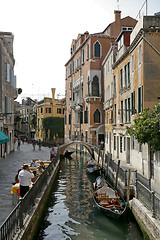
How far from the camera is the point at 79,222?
388 inches

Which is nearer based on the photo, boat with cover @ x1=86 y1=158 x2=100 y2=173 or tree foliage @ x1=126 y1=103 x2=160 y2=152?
tree foliage @ x1=126 y1=103 x2=160 y2=152

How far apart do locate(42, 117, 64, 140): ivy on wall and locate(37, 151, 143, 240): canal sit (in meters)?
34.9

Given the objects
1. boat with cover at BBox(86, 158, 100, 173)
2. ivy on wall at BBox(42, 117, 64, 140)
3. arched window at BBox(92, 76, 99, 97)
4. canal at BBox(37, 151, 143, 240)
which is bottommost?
canal at BBox(37, 151, 143, 240)

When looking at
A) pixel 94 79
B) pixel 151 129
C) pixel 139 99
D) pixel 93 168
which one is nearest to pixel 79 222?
pixel 151 129

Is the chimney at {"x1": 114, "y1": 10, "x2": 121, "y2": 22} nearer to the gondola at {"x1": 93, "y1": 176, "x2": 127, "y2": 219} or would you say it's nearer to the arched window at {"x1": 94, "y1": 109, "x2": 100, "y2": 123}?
the arched window at {"x1": 94, "y1": 109, "x2": 100, "y2": 123}

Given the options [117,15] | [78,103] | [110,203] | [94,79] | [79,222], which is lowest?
[79,222]

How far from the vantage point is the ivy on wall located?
49.4 meters

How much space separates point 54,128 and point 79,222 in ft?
131

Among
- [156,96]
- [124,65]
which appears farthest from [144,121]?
[124,65]

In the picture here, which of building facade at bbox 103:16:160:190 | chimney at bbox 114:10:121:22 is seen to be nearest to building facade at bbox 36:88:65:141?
chimney at bbox 114:10:121:22

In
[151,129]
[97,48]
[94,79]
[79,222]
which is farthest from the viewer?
[94,79]

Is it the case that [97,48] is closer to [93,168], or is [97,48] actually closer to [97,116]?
[97,116]

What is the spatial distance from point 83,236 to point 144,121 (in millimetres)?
5161

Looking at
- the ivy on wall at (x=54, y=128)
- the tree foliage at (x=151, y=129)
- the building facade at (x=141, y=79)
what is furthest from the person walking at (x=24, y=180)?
the ivy on wall at (x=54, y=128)
